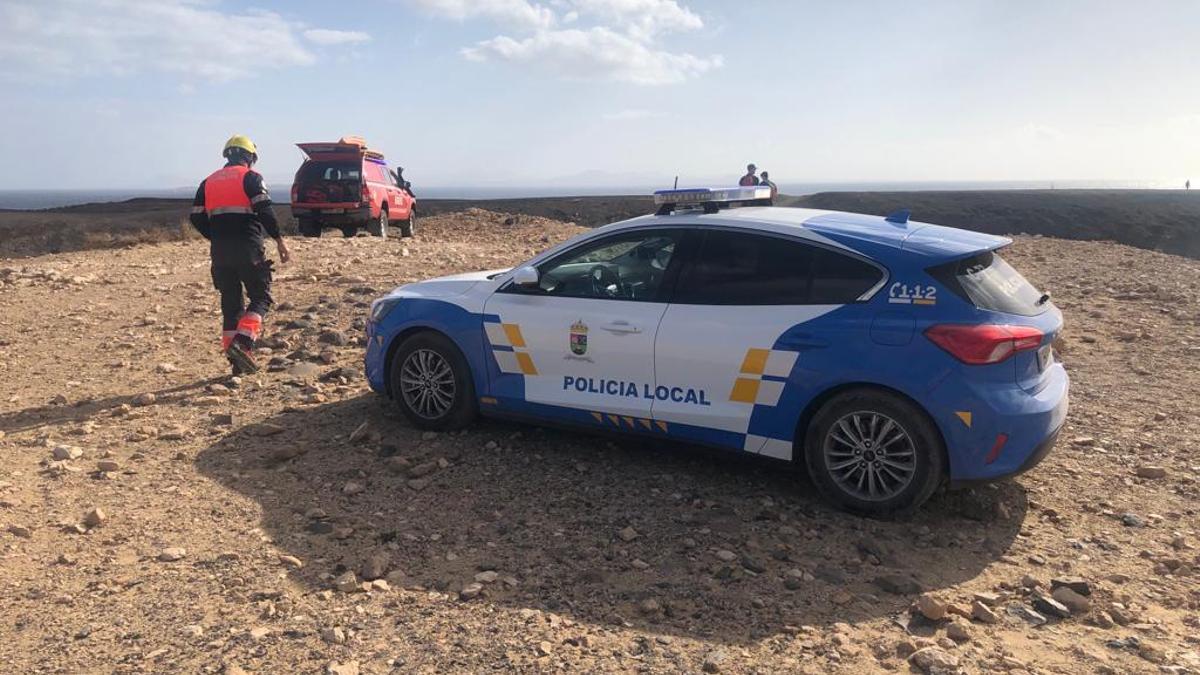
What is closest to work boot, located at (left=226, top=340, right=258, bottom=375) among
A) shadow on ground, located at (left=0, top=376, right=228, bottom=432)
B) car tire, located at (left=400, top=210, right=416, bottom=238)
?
shadow on ground, located at (left=0, top=376, right=228, bottom=432)

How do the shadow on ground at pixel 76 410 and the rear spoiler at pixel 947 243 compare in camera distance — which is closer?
the rear spoiler at pixel 947 243

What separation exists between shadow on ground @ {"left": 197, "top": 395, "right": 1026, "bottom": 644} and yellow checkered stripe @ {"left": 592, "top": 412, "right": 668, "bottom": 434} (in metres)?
0.30

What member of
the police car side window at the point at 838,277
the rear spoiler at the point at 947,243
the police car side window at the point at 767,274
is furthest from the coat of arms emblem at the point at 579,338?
the rear spoiler at the point at 947,243

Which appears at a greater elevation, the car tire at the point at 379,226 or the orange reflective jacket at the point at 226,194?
the orange reflective jacket at the point at 226,194

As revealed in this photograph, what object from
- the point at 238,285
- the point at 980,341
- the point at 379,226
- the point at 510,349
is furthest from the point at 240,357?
the point at 379,226

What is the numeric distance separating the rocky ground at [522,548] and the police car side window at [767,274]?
1107mm

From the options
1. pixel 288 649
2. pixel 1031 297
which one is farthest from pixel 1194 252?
pixel 288 649

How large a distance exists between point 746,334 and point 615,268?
1.02m

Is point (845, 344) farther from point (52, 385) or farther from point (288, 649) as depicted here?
point (52, 385)

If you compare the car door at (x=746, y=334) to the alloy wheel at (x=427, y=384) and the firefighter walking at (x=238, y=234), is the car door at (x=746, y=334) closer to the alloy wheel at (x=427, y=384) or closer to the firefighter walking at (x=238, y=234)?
the alloy wheel at (x=427, y=384)

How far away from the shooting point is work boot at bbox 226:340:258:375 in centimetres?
726

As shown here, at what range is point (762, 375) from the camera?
4770 mm

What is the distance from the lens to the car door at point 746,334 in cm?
469

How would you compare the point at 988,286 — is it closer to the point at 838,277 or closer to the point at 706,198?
the point at 838,277
